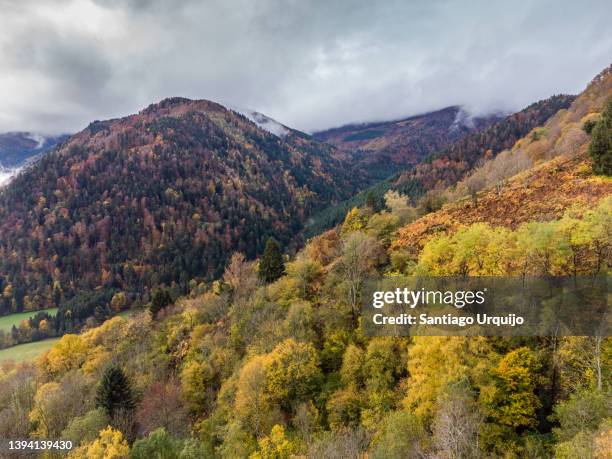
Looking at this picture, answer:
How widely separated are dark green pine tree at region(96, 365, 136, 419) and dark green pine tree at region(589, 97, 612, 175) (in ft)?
276

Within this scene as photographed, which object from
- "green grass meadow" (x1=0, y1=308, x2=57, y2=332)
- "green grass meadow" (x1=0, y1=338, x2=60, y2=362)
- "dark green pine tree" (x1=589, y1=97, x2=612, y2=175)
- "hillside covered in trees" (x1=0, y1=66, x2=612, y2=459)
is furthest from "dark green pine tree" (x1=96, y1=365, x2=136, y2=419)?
"green grass meadow" (x1=0, y1=308, x2=57, y2=332)

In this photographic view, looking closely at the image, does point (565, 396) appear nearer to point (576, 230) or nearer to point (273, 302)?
point (576, 230)

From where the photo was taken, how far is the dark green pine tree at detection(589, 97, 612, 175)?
53.2 metres

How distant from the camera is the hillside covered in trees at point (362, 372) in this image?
27.6 meters

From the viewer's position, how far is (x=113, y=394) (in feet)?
160

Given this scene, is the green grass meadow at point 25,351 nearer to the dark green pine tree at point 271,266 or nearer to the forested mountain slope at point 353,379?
the forested mountain slope at point 353,379

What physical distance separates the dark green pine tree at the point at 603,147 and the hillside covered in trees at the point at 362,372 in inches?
35.5

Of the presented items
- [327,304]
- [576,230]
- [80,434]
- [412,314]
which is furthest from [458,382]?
[80,434]

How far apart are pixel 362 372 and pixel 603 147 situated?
2166 inches

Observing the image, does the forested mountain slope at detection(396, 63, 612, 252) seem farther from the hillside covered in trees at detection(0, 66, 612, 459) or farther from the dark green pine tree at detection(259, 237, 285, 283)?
the dark green pine tree at detection(259, 237, 285, 283)

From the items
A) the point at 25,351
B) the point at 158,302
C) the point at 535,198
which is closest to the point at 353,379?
the point at 535,198

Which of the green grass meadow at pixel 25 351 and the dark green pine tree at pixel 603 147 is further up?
the dark green pine tree at pixel 603 147

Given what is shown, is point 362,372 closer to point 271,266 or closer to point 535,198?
point 271,266

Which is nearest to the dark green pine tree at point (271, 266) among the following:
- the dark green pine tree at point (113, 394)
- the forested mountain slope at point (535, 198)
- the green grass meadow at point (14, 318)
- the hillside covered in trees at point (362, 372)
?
the hillside covered in trees at point (362, 372)
